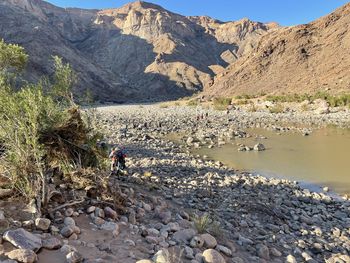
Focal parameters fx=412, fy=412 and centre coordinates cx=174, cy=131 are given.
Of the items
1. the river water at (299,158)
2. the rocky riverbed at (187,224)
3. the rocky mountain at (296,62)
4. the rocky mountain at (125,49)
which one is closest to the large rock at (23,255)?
the rocky riverbed at (187,224)

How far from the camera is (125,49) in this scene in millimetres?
172375

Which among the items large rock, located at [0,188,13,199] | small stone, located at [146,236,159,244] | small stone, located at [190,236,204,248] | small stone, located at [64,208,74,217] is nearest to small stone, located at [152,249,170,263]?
small stone, located at [146,236,159,244]

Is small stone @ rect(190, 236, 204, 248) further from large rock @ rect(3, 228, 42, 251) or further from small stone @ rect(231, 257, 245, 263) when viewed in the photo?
large rock @ rect(3, 228, 42, 251)

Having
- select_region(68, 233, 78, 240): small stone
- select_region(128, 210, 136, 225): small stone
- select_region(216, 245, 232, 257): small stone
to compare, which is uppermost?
select_region(68, 233, 78, 240): small stone

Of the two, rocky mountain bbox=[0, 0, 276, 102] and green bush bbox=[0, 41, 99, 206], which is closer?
green bush bbox=[0, 41, 99, 206]

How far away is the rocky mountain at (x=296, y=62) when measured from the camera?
253 ft

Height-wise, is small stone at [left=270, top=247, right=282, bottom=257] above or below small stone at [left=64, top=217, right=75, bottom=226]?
below

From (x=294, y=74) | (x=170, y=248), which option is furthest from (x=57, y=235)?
(x=294, y=74)

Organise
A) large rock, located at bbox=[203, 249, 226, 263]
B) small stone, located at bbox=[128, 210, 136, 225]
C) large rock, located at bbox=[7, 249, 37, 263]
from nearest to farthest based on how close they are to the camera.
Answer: large rock, located at bbox=[7, 249, 37, 263], large rock, located at bbox=[203, 249, 226, 263], small stone, located at bbox=[128, 210, 136, 225]

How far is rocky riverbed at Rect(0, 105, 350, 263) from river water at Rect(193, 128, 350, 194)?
215 cm

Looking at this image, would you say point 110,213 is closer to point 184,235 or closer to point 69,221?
point 69,221

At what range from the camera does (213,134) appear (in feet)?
91.9

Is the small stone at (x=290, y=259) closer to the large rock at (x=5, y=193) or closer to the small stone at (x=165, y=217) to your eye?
the small stone at (x=165, y=217)

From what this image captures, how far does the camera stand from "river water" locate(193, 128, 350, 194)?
1630 centimetres
